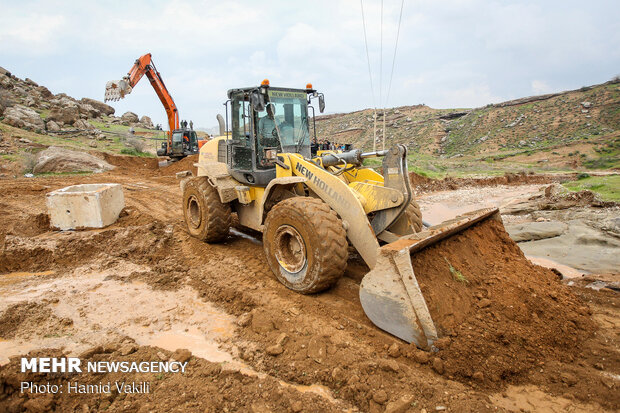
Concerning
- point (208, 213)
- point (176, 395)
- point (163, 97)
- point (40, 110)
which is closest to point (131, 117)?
point (40, 110)

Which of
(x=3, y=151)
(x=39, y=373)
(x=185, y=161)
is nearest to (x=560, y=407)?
(x=39, y=373)

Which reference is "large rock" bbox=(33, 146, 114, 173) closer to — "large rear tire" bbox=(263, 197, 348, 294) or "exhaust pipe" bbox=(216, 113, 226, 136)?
"exhaust pipe" bbox=(216, 113, 226, 136)

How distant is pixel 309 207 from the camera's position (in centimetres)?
420

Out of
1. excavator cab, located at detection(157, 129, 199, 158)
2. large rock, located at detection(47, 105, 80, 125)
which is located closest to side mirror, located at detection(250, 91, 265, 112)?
excavator cab, located at detection(157, 129, 199, 158)

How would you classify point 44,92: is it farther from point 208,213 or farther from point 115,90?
point 208,213

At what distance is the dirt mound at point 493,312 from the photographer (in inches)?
119

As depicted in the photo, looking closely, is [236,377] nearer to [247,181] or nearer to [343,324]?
[343,324]

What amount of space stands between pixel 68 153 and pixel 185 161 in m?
5.25

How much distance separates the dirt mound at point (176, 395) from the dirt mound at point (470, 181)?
44.1 ft

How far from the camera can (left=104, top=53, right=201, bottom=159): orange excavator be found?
15.3 metres

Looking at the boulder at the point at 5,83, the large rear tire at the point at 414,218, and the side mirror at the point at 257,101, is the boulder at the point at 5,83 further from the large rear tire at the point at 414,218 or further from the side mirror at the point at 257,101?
the large rear tire at the point at 414,218

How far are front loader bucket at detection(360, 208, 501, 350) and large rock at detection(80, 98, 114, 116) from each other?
144ft

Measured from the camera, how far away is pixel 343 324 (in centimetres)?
369

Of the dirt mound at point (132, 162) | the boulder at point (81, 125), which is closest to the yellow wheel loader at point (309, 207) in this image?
the dirt mound at point (132, 162)
